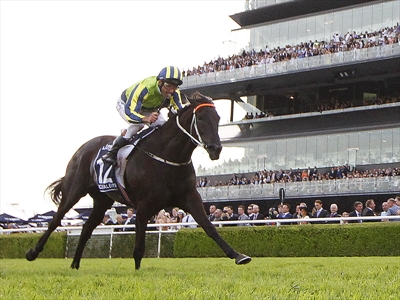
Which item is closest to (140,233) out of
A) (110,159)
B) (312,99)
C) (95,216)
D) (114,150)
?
(110,159)

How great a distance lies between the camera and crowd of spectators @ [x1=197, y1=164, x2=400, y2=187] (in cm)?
3008

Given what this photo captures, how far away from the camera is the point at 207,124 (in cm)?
709

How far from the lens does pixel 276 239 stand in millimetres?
14758

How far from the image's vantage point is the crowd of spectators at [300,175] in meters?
30.1

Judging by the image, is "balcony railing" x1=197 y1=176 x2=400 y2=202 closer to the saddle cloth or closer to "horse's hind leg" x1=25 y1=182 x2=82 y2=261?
"horse's hind leg" x1=25 y1=182 x2=82 y2=261

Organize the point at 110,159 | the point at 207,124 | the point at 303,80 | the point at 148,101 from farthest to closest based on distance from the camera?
1. the point at 303,80
2. the point at 110,159
3. the point at 148,101
4. the point at 207,124

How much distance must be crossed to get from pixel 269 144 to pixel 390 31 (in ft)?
26.0

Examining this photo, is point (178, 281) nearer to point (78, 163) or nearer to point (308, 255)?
point (78, 163)

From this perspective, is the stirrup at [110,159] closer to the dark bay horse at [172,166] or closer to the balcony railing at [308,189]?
the dark bay horse at [172,166]

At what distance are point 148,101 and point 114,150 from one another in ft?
2.29

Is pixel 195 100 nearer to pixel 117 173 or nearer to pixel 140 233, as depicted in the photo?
pixel 117 173

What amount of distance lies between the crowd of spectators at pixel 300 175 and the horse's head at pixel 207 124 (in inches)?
924

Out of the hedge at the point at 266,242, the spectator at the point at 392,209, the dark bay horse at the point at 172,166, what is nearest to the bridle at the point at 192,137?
the dark bay horse at the point at 172,166

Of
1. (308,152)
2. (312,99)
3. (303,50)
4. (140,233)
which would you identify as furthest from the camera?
(312,99)
